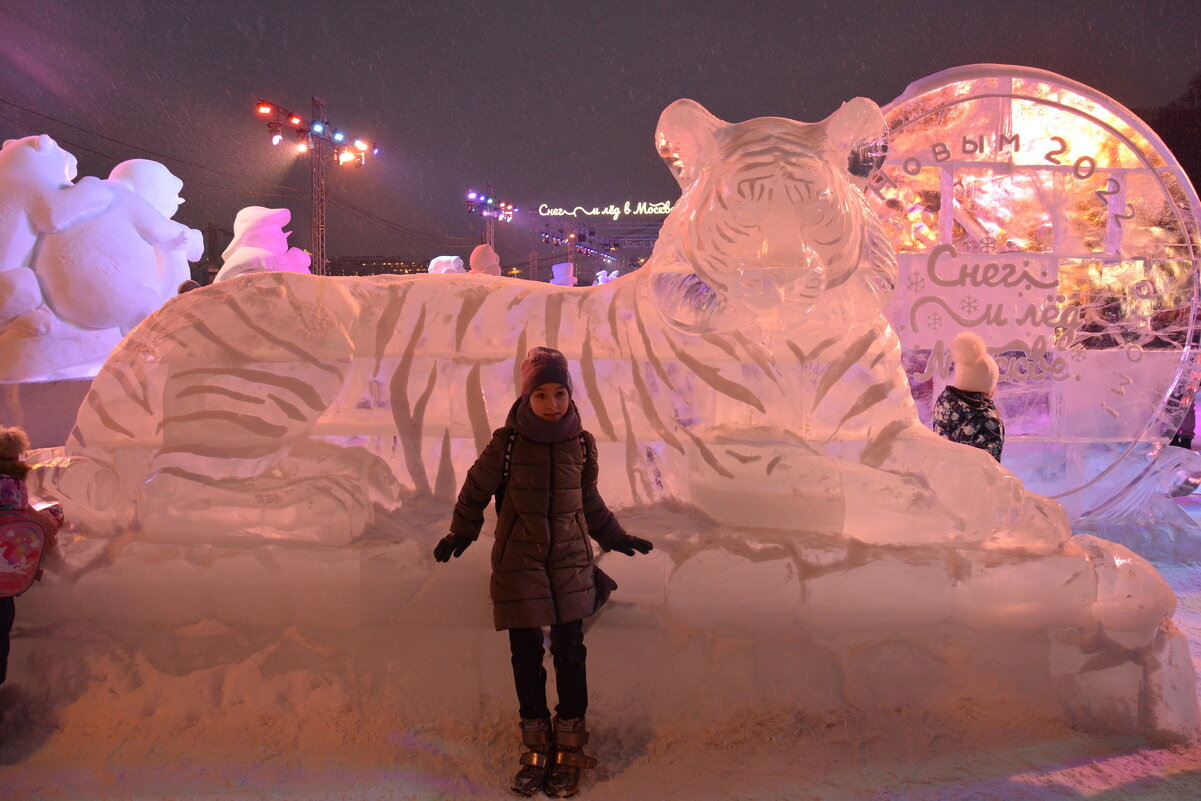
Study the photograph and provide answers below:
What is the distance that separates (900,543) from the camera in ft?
7.67

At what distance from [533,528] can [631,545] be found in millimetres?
271

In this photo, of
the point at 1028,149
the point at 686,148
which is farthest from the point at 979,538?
the point at 1028,149

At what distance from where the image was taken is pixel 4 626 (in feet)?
7.36

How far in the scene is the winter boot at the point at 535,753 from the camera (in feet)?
6.64

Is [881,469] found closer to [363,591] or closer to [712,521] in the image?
[712,521]

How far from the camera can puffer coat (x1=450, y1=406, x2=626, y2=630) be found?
201 centimetres

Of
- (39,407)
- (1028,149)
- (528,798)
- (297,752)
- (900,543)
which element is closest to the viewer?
(528,798)

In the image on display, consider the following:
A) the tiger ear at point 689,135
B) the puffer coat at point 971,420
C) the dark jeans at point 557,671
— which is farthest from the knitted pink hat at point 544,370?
the puffer coat at point 971,420

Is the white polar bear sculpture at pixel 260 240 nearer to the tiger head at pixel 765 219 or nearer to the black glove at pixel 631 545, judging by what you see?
the tiger head at pixel 765 219

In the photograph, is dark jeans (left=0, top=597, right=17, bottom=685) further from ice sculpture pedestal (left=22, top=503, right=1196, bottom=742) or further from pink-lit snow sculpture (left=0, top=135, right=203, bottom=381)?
pink-lit snow sculpture (left=0, top=135, right=203, bottom=381)

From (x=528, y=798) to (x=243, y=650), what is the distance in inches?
36.1

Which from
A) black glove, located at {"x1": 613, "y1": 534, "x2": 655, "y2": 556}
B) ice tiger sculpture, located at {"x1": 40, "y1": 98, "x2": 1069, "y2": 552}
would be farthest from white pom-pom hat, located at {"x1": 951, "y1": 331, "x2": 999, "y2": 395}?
black glove, located at {"x1": 613, "y1": 534, "x2": 655, "y2": 556}

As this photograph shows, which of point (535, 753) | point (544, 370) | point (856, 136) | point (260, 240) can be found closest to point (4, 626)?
point (535, 753)

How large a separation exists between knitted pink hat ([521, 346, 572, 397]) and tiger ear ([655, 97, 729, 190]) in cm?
75
